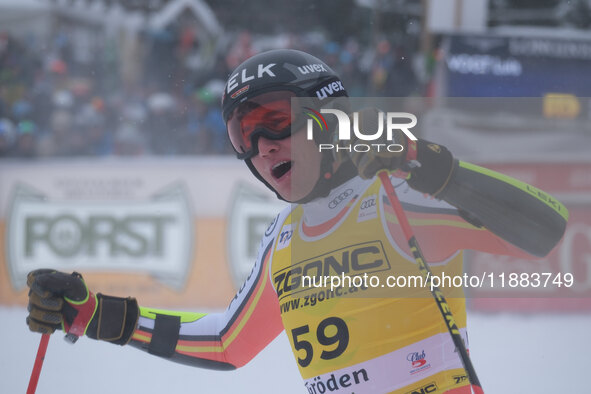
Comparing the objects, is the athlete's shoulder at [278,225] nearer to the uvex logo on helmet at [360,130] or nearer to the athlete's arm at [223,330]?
the athlete's arm at [223,330]

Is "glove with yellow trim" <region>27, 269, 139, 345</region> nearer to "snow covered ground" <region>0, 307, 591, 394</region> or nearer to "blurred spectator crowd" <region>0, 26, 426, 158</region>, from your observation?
"snow covered ground" <region>0, 307, 591, 394</region>

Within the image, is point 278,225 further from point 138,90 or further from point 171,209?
point 138,90

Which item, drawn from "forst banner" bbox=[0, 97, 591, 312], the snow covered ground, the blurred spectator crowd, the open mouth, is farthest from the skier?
the blurred spectator crowd

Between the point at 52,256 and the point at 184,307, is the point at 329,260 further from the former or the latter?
the point at 52,256

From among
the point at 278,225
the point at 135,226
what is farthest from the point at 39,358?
the point at 135,226

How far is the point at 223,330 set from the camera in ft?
7.22

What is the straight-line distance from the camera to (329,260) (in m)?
1.88

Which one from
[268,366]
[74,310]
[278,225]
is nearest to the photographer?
[74,310]

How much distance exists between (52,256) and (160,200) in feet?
2.83

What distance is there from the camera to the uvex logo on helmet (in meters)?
1.59

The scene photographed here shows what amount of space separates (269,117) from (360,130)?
0.41 meters

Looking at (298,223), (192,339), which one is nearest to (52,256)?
(192,339)

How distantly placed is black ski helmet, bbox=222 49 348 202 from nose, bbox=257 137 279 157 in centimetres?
10

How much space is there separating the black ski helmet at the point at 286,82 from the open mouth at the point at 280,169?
0.10 m
